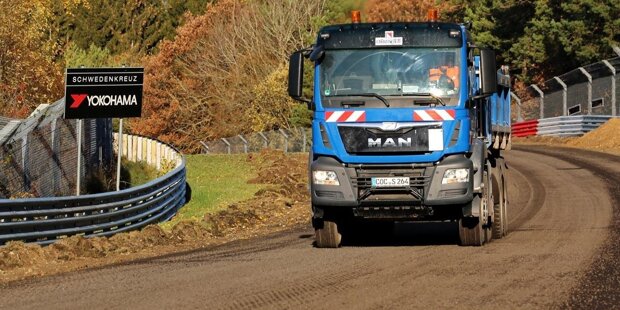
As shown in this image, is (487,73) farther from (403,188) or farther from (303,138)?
(303,138)

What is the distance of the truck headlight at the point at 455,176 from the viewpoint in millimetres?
15750

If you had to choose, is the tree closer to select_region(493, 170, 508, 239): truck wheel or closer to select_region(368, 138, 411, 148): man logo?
select_region(493, 170, 508, 239): truck wheel

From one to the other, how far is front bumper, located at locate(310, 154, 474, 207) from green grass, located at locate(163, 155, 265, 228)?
7596 mm

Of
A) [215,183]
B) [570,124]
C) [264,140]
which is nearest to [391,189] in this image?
[215,183]

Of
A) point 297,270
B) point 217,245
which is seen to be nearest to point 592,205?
point 217,245

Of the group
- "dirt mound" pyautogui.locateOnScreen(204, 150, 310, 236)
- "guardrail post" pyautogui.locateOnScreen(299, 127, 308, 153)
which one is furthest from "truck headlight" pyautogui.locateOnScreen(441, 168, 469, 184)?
"guardrail post" pyautogui.locateOnScreen(299, 127, 308, 153)

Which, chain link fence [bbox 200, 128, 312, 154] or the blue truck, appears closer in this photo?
the blue truck

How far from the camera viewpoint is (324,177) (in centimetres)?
1602

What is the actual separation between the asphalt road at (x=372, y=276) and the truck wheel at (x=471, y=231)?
0.25 meters

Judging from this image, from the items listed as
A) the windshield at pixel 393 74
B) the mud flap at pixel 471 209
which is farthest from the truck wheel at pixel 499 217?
the windshield at pixel 393 74

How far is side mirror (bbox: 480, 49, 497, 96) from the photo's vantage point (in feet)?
51.3

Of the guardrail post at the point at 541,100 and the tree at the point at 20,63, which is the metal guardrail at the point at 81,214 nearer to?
the tree at the point at 20,63

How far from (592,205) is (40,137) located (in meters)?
11.8

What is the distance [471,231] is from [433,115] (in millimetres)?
1982
